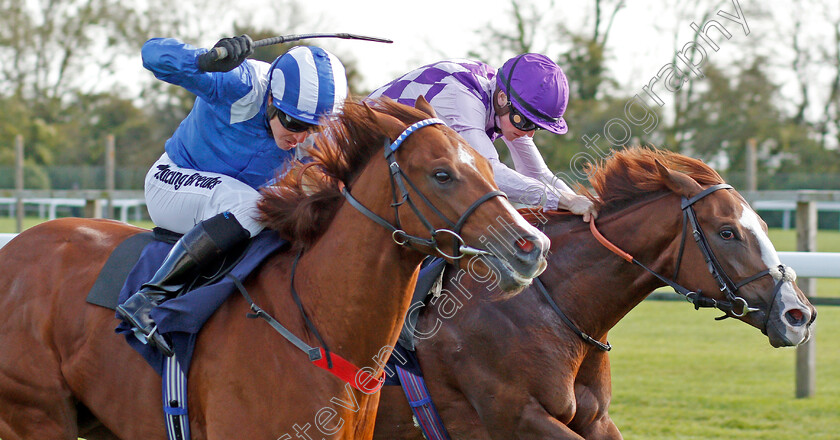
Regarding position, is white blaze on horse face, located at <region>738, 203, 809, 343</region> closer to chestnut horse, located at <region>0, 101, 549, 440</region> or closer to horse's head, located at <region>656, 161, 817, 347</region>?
horse's head, located at <region>656, 161, 817, 347</region>

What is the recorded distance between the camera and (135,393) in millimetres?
2840

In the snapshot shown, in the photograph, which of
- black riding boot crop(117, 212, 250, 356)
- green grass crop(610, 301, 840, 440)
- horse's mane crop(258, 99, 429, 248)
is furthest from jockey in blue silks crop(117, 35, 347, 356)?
green grass crop(610, 301, 840, 440)

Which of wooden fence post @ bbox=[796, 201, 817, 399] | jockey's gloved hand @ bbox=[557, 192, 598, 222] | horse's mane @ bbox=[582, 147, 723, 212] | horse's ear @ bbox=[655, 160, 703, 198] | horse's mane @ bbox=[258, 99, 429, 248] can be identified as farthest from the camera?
wooden fence post @ bbox=[796, 201, 817, 399]

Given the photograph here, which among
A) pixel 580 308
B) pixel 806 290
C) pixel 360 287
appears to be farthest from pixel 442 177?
pixel 806 290

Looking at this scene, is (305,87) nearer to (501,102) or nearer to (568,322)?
(501,102)

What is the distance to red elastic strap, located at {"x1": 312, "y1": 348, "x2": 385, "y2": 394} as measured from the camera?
2.56 metres

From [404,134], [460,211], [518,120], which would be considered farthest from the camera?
[518,120]

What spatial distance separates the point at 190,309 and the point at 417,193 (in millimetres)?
847

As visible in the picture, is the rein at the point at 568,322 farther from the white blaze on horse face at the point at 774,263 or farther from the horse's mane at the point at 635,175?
the white blaze on horse face at the point at 774,263

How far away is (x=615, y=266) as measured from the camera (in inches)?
136

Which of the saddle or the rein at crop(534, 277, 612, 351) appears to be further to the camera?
the rein at crop(534, 277, 612, 351)

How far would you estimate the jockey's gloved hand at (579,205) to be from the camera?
3.58 m

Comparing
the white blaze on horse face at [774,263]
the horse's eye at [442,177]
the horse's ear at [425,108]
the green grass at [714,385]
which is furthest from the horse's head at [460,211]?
the green grass at [714,385]

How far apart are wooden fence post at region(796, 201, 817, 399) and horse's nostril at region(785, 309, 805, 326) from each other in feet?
11.0
